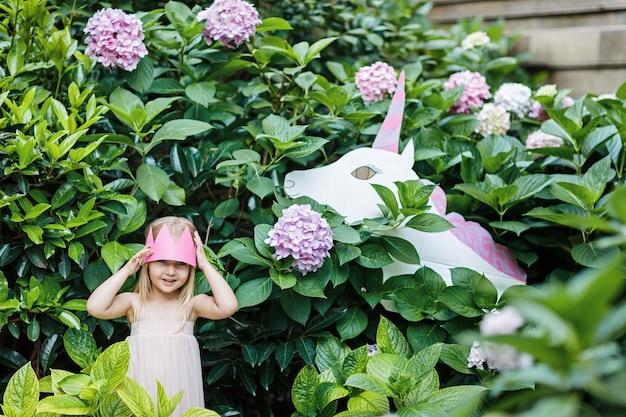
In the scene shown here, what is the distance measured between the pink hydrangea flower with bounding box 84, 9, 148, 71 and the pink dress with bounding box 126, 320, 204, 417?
2.93 ft

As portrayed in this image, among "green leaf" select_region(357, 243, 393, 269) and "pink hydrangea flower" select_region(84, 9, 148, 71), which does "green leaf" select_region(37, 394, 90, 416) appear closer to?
"green leaf" select_region(357, 243, 393, 269)

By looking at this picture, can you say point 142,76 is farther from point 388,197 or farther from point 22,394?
point 22,394

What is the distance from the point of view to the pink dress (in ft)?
5.79

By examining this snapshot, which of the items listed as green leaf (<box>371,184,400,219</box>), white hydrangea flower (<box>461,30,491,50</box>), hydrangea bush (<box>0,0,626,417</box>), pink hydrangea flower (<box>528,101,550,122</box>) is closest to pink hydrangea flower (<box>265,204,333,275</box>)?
→ hydrangea bush (<box>0,0,626,417</box>)

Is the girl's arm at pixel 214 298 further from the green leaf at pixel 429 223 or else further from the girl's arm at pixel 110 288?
the green leaf at pixel 429 223

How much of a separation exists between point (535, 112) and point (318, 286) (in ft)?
5.11

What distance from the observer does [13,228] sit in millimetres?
2064

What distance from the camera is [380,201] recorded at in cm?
213

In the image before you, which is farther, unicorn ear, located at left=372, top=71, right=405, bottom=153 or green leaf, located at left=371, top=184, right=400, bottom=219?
unicorn ear, located at left=372, top=71, right=405, bottom=153

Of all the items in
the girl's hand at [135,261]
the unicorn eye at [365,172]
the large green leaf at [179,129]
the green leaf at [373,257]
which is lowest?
the green leaf at [373,257]

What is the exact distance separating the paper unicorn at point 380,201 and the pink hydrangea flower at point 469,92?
2.62 feet

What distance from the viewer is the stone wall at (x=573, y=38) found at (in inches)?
145

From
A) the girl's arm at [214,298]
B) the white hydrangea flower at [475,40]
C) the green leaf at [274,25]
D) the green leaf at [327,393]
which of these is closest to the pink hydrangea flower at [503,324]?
the green leaf at [327,393]

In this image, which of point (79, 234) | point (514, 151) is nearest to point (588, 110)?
point (514, 151)
